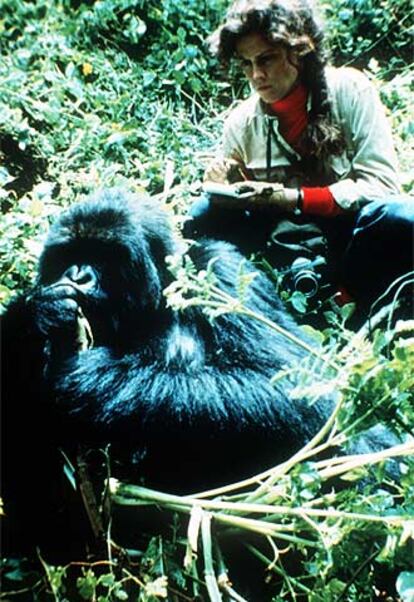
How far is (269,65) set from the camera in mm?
2998

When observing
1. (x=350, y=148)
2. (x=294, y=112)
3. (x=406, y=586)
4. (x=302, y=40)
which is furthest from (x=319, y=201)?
(x=406, y=586)

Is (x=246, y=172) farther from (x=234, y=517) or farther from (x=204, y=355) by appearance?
(x=234, y=517)

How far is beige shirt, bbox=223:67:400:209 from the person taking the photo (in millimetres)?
2945

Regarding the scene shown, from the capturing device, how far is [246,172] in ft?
10.9

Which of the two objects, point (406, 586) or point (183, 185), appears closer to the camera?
point (406, 586)

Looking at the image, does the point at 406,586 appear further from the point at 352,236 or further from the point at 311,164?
the point at 311,164

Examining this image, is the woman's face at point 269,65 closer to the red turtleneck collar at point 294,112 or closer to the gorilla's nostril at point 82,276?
the red turtleneck collar at point 294,112

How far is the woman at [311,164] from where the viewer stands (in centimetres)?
292

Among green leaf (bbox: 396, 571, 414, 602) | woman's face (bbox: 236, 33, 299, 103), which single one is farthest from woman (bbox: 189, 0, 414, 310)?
green leaf (bbox: 396, 571, 414, 602)

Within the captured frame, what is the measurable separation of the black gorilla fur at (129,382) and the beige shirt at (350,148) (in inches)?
26.2

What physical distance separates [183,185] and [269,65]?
0.80 m

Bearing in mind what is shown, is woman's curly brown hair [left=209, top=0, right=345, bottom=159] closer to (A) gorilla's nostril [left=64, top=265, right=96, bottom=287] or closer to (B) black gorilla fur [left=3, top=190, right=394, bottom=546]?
(B) black gorilla fur [left=3, top=190, right=394, bottom=546]

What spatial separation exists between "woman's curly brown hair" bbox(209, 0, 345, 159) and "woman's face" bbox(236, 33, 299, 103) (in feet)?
0.08

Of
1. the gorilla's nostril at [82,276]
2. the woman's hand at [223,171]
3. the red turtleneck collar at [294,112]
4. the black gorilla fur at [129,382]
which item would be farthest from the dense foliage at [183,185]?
the red turtleneck collar at [294,112]
